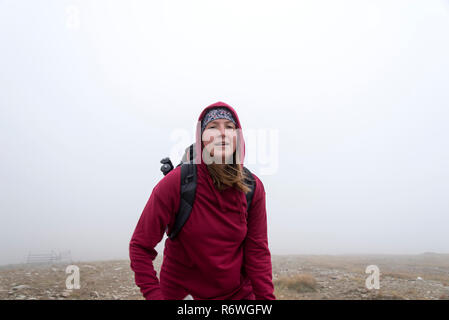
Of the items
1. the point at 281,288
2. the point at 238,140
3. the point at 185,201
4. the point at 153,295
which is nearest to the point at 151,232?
the point at 185,201

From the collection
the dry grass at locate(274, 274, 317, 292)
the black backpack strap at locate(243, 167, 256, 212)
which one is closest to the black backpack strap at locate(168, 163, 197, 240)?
the black backpack strap at locate(243, 167, 256, 212)

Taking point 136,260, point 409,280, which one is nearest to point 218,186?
point 136,260

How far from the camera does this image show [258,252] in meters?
3.01

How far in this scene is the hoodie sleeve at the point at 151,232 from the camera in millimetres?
2422

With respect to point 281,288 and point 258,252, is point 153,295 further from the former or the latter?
point 281,288

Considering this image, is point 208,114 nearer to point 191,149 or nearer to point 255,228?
point 191,149

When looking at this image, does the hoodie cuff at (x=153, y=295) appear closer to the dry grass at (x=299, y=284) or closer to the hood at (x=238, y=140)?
the hood at (x=238, y=140)

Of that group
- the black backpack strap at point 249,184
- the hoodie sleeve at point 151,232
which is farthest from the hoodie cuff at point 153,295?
the black backpack strap at point 249,184

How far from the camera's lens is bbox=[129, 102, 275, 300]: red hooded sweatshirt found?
99.9 inches

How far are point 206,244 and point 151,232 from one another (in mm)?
597

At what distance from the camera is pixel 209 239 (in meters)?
2.71

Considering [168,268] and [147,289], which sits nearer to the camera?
[147,289]
